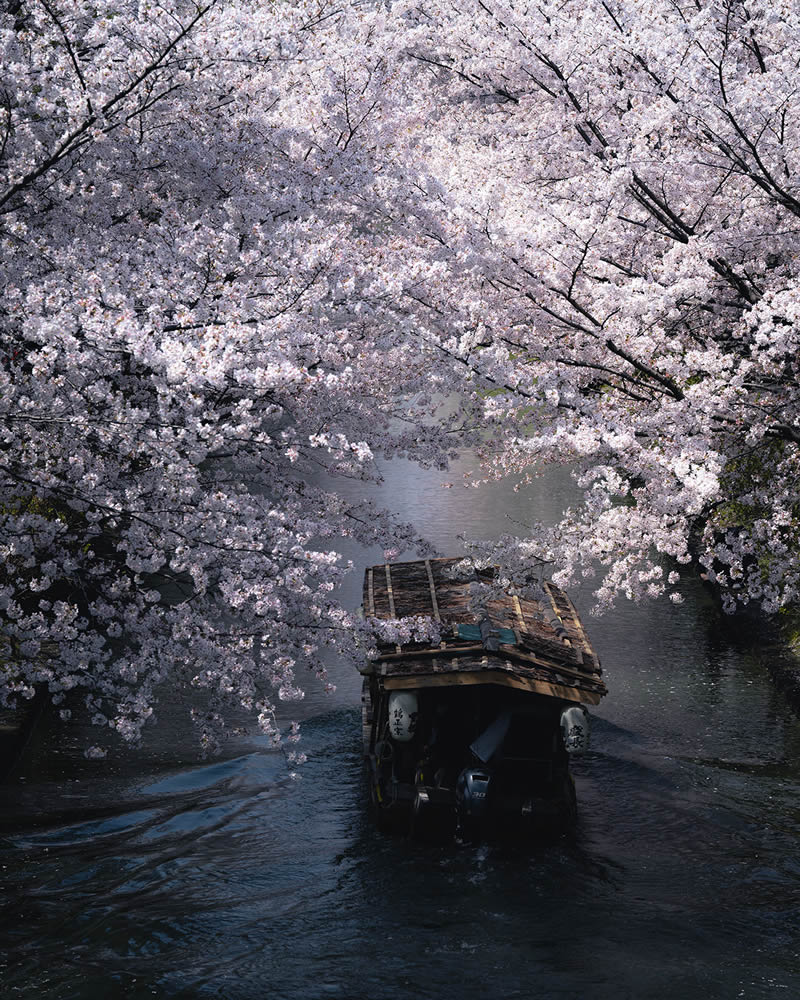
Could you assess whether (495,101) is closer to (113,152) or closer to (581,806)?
(113,152)

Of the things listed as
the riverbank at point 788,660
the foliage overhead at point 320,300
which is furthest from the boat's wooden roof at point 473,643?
the riverbank at point 788,660

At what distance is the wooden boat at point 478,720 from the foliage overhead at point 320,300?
3.18 ft

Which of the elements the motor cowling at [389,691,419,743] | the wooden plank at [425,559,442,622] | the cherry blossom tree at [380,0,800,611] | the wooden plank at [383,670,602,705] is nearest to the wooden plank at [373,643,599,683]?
the wooden plank at [383,670,602,705]

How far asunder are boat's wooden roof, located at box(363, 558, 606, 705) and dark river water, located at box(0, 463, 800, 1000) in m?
1.93

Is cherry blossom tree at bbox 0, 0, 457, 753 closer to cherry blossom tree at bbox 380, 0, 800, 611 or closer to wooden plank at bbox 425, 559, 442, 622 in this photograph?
cherry blossom tree at bbox 380, 0, 800, 611

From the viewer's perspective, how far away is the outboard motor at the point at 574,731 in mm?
10516

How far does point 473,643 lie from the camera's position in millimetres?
10773

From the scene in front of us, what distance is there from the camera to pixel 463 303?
10594 millimetres

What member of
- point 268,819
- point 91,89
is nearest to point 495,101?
point 91,89

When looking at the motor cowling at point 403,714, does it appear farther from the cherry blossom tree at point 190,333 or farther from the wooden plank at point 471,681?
the cherry blossom tree at point 190,333

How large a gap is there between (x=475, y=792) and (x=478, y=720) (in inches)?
32.3

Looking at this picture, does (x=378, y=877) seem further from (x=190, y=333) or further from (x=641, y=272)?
(x=641, y=272)

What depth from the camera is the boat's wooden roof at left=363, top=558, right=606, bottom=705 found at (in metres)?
10.5

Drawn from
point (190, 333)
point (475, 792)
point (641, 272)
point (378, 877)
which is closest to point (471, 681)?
point (475, 792)
